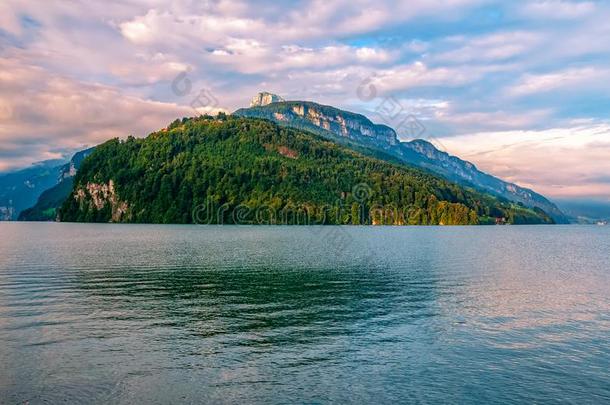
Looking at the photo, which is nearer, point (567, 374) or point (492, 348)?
point (567, 374)

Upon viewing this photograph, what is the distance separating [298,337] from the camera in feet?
132

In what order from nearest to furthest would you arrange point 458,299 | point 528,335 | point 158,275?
1. point 528,335
2. point 458,299
3. point 158,275

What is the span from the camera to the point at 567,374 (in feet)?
106

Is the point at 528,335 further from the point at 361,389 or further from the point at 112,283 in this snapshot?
the point at 112,283

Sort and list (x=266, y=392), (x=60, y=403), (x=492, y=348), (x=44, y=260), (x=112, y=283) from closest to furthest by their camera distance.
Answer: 1. (x=60, y=403)
2. (x=266, y=392)
3. (x=492, y=348)
4. (x=112, y=283)
5. (x=44, y=260)

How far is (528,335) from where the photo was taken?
4278 cm

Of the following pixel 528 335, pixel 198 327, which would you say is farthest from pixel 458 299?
pixel 198 327

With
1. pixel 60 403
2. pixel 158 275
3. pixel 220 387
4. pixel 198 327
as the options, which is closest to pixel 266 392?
pixel 220 387

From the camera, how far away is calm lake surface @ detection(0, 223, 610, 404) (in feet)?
95.8

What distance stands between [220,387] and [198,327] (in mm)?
14924

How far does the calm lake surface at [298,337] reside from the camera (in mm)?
29188

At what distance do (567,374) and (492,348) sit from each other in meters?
6.62

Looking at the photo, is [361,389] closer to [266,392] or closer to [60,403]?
[266,392]

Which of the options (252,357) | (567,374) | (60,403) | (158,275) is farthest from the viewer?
(158,275)
